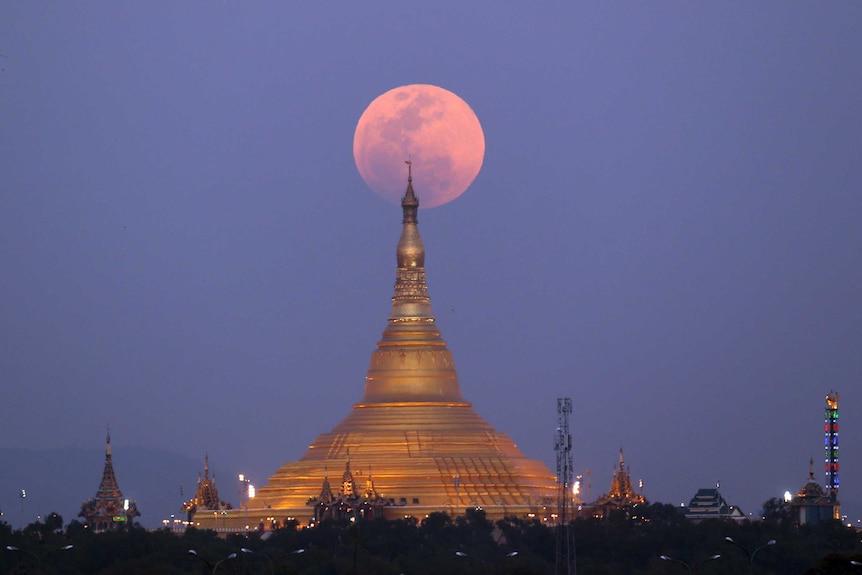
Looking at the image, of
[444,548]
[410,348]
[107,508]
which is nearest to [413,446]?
[410,348]

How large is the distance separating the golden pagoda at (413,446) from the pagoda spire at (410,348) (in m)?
0.04

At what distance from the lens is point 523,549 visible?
107188mm

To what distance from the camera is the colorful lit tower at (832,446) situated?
441 feet

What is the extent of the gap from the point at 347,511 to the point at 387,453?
4651mm

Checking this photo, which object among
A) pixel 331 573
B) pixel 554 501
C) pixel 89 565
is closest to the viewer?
pixel 331 573

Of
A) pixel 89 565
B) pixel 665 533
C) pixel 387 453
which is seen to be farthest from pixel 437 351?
pixel 89 565

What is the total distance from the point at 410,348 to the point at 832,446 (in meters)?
25.6

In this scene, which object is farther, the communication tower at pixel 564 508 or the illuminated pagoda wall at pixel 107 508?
the illuminated pagoda wall at pixel 107 508

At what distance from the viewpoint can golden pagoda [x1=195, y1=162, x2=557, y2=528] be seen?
382 feet

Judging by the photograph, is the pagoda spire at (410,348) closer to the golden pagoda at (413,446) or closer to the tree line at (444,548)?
the golden pagoda at (413,446)

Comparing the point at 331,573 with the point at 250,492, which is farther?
the point at 250,492

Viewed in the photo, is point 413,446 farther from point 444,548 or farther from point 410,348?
point 444,548

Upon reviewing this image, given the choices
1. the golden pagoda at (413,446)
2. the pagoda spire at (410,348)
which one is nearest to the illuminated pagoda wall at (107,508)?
the golden pagoda at (413,446)

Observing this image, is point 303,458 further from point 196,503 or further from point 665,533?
point 665,533
